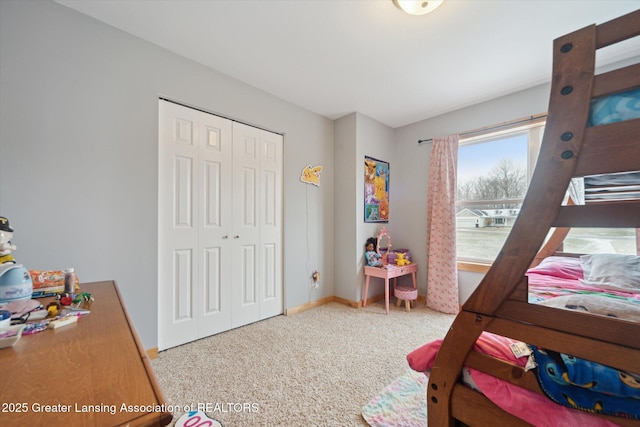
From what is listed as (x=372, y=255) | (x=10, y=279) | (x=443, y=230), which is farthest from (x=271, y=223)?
(x=443, y=230)

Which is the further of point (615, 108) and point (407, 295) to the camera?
point (407, 295)

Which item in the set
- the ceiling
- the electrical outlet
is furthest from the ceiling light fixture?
the electrical outlet

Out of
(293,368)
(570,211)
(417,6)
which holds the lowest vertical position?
(293,368)

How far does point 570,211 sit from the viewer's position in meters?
0.61

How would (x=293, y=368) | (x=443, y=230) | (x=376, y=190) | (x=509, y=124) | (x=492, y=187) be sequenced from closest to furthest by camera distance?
(x=293, y=368) < (x=509, y=124) < (x=492, y=187) < (x=443, y=230) < (x=376, y=190)

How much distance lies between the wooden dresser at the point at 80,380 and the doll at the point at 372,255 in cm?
265

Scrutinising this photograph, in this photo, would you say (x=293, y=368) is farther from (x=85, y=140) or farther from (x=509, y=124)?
(x=509, y=124)

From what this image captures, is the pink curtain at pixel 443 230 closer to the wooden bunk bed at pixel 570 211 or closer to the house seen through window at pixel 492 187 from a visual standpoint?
the house seen through window at pixel 492 187

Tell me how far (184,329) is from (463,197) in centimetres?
339

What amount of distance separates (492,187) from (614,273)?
1.49 meters

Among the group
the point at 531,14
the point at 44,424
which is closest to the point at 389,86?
the point at 531,14

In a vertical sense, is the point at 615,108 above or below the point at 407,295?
above

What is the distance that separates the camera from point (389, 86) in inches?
103

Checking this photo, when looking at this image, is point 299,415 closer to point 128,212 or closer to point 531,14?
point 128,212
